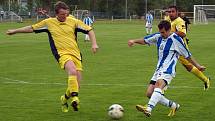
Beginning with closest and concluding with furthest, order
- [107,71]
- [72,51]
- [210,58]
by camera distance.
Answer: [72,51], [107,71], [210,58]

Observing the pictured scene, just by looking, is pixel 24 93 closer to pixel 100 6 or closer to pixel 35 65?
pixel 35 65

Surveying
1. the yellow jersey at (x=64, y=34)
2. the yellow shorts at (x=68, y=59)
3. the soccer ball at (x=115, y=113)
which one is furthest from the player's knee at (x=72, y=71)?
the soccer ball at (x=115, y=113)

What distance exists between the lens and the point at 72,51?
10391 millimetres

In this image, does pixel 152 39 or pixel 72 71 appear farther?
pixel 152 39

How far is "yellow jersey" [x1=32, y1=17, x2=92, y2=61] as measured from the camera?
10.4m

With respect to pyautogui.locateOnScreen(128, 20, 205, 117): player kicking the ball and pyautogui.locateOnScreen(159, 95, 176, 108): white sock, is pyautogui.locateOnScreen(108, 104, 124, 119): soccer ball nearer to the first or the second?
pyautogui.locateOnScreen(128, 20, 205, 117): player kicking the ball

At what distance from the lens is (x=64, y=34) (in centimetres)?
1045

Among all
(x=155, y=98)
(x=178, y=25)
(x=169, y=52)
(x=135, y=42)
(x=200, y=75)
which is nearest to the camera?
(x=155, y=98)

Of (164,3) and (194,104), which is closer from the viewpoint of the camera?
(194,104)

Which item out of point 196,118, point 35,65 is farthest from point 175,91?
point 35,65

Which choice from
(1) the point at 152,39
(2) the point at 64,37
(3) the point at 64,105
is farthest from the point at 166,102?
(2) the point at 64,37

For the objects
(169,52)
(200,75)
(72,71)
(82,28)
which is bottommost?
(200,75)

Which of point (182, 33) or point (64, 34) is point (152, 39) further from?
A: point (182, 33)

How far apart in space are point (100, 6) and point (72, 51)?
86203 mm
